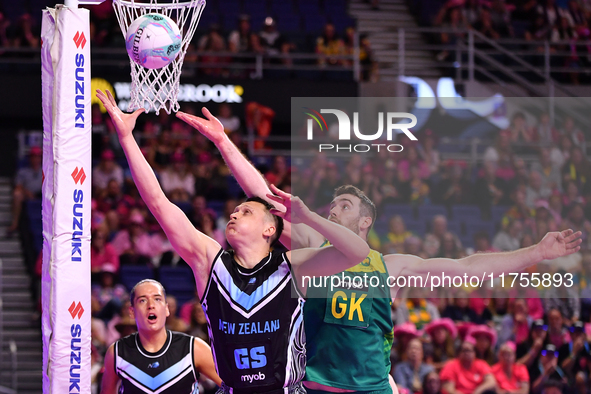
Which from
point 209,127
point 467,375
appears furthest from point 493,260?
point 467,375

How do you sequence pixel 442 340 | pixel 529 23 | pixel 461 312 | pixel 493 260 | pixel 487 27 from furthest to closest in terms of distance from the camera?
1. pixel 529 23
2. pixel 487 27
3. pixel 461 312
4. pixel 442 340
5. pixel 493 260

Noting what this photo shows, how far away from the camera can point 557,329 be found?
928cm

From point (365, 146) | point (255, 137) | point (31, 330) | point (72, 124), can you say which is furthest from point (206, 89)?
point (72, 124)

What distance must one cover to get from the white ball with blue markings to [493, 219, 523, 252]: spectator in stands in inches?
115

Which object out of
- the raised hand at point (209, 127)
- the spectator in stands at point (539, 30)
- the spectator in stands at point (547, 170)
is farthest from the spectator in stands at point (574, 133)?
the spectator in stands at point (539, 30)

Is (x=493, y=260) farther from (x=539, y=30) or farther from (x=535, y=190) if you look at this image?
(x=539, y=30)

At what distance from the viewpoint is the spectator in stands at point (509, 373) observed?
29.4ft

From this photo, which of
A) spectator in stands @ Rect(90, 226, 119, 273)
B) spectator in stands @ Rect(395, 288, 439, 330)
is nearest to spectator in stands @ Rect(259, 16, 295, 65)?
spectator in stands @ Rect(90, 226, 119, 273)

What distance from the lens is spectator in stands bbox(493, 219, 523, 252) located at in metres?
6.06

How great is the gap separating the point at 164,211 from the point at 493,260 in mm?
2323

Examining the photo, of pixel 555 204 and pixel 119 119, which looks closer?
pixel 119 119

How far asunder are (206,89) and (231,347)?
9.25 m

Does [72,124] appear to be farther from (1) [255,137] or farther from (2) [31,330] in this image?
(1) [255,137]

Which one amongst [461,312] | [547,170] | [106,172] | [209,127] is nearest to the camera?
[209,127]
